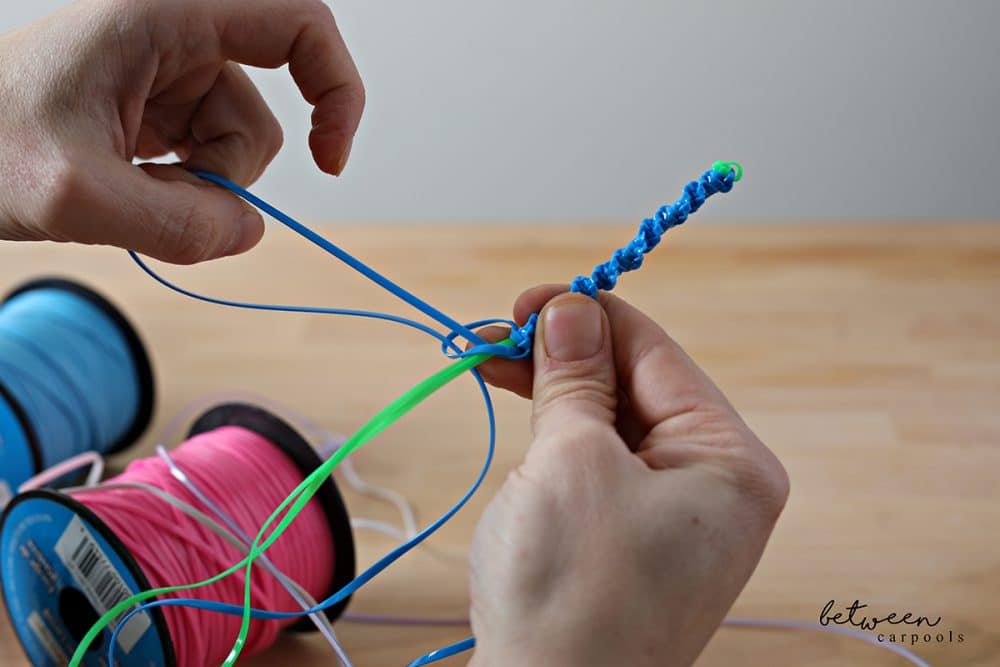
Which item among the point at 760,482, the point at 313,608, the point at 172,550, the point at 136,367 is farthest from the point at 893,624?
the point at 136,367

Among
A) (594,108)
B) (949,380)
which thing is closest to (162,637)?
(949,380)

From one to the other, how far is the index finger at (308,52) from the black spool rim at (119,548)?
1.30 feet

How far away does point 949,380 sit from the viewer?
1511 mm

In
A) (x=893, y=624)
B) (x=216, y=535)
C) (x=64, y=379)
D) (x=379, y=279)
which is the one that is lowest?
(x=893, y=624)

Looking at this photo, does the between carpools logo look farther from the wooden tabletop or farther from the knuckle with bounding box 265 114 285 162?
the knuckle with bounding box 265 114 285 162

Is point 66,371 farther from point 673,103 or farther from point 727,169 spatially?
point 673,103

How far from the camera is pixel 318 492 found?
1.06 m

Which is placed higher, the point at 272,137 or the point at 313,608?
the point at 272,137

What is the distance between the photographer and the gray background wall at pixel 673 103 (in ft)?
7.02

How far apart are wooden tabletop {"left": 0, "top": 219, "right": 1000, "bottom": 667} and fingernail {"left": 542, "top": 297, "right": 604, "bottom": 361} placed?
402 millimetres

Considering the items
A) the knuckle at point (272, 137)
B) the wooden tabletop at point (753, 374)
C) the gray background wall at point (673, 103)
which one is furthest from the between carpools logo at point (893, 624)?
the gray background wall at point (673, 103)

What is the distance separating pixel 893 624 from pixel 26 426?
3.19 feet

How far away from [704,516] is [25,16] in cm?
213

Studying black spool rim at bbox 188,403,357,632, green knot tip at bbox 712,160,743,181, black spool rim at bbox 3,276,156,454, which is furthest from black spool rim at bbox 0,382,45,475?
green knot tip at bbox 712,160,743,181
